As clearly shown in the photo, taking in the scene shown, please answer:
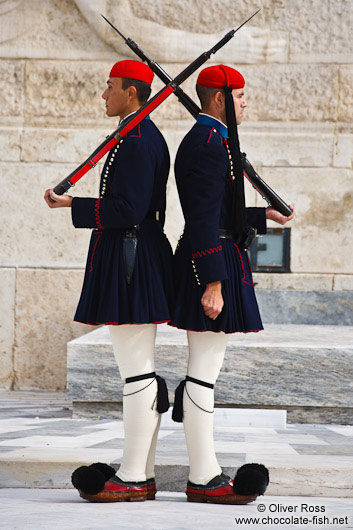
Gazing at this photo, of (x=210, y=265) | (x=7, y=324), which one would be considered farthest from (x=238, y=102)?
(x=7, y=324)

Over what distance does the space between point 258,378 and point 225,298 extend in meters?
1.99

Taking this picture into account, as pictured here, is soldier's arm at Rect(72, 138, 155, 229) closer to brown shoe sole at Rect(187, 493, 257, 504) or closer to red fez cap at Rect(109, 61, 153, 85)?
red fez cap at Rect(109, 61, 153, 85)

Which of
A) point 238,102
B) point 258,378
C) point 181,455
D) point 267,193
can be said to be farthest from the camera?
point 258,378

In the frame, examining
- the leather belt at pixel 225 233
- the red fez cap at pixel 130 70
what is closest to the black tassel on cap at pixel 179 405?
the leather belt at pixel 225 233

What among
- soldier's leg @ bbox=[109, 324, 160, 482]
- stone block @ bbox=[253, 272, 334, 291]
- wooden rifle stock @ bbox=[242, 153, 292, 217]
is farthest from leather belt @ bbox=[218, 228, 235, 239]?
stone block @ bbox=[253, 272, 334, 291]

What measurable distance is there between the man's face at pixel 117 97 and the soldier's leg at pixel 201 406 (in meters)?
0.91

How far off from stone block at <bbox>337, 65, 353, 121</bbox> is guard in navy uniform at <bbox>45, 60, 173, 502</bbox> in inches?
153

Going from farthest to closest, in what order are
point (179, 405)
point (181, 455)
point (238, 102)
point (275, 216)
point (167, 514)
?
1. point (181, 455)
2. point (275, 216)
3. point (238, 102)
4. point (179, 405)
5. point (167, 514)

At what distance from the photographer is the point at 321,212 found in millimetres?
6832

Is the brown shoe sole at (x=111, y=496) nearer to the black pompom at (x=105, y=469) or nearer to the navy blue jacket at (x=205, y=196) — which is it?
the black pompom at (x=105, y=469)

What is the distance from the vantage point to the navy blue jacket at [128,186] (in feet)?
10.2

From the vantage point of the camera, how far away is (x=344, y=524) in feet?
8.98

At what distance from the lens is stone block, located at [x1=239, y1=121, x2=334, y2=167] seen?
682cm

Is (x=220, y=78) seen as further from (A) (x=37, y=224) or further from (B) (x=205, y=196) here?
(A) (x=37, y=224)
